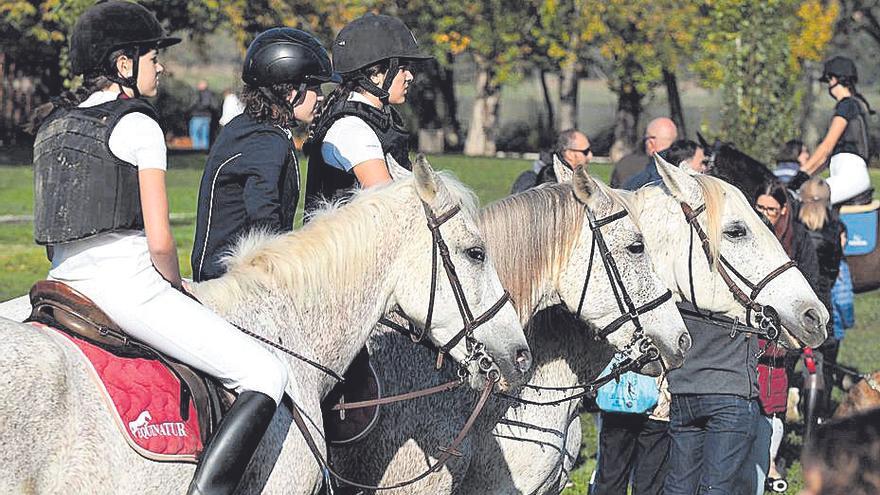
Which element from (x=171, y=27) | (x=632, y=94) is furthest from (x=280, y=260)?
(x=632, y=94)

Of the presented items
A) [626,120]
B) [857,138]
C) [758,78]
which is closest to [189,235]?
[758,78]

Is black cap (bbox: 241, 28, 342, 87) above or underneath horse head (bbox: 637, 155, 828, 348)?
above

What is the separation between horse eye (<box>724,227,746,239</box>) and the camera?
6594mm

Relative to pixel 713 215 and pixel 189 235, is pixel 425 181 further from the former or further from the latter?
pixel 189 235

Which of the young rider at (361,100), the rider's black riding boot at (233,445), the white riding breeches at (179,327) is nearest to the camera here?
the rider's black riding boot at (233,445)

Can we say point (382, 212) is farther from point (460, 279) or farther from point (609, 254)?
point (609, 254)

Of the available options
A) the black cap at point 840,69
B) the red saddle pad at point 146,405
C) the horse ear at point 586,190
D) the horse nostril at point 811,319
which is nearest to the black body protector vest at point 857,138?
the black cap at point 840,69

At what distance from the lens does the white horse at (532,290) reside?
566 centimetres

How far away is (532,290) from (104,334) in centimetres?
226

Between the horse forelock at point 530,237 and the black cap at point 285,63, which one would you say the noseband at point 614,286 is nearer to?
the horse forelock at point 530,237

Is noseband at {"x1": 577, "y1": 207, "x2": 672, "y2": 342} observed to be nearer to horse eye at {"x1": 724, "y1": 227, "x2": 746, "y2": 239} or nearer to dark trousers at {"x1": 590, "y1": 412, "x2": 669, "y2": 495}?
horse eye at {"x1": 724, "y1": 227, "x2": 746, "y2": 239}

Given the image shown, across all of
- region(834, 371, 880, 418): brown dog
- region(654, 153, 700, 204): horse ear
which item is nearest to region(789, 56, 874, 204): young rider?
region(834, 371, 880, 418): brown dog

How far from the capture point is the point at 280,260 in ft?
16.2

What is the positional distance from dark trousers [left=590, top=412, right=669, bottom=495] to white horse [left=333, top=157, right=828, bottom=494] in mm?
1045
